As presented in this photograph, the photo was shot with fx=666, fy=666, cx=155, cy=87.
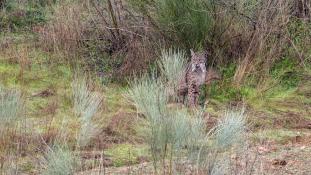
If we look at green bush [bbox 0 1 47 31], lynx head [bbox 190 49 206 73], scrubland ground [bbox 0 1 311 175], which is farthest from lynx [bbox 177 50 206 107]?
green bush [bbox 0 1 47 31]

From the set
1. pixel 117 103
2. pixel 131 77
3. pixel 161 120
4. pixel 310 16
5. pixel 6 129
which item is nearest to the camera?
pixel 161 120

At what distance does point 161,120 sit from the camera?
3.27 metres

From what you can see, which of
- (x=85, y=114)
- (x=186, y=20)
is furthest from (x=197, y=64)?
(x=85, y=114)

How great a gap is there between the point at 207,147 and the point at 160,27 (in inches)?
182

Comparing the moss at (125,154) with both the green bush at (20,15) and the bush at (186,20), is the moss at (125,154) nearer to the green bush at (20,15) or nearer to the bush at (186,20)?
the bush at (186,20)

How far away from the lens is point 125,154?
16.0 ft

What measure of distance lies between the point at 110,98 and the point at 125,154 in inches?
79.5

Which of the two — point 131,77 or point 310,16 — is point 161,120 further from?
point 310,16

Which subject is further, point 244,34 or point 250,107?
point 244,34

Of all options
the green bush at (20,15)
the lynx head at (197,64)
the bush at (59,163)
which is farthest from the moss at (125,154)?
the green bush at (20,15)

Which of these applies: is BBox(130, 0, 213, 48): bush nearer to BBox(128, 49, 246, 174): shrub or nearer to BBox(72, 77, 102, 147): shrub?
BBox(72, 77, 102, 147): shrub

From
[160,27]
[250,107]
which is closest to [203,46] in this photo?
[160,27]

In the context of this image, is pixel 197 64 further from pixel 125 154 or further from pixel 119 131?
pixel 125 154

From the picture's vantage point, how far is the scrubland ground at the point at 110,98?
4.07m
